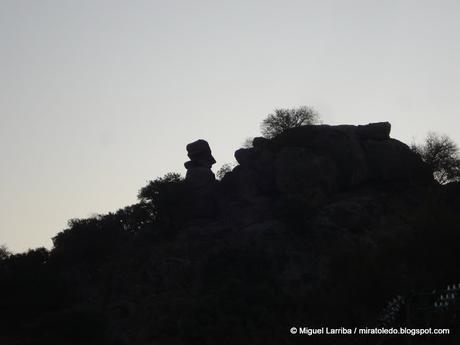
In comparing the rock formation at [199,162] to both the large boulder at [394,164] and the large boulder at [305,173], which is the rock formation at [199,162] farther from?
the large boulder at [394,164]

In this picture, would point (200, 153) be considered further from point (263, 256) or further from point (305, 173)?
point (263, 256)

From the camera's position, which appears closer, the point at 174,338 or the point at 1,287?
the point at 174,338

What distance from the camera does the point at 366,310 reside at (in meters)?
24.5

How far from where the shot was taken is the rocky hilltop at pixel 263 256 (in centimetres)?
2577

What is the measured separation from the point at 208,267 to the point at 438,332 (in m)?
19.9

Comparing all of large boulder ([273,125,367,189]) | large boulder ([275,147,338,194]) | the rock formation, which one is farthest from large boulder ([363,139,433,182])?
the rock formation

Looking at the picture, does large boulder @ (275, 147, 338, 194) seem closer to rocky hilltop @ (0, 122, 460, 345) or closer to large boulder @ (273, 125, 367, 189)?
rocky hilltop @ (0, 122, 460, 345)

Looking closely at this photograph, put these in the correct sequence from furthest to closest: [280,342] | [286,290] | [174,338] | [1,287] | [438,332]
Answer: [1,287], [286,290], [174,338], [280,342], [438,332]

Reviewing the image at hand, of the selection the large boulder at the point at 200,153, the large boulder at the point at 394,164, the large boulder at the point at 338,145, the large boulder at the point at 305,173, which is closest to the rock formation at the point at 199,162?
the large boulder at the point at 200,153

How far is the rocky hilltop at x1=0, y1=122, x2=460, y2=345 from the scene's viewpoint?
25766 millimetres

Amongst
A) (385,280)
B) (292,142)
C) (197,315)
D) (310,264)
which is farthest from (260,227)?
(385,280)

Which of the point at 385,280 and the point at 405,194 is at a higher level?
the point at 405,194

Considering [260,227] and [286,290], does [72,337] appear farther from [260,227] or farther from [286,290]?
[260,227]

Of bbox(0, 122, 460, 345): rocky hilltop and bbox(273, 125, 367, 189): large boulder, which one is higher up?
bbox(273, 125, 367, 189): large boulder
